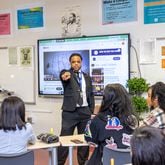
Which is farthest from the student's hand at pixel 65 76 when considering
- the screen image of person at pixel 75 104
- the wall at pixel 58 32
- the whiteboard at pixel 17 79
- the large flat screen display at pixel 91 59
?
the whiteboard at pixel 17 79

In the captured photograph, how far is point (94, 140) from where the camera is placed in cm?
250

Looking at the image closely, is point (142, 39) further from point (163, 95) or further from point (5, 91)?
point (5, 91)

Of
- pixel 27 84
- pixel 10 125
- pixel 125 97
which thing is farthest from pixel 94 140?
pixel 27 84

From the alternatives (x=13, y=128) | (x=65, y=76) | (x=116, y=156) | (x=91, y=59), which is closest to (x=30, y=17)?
(x=91, y=59)

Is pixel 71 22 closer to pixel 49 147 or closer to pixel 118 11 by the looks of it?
pixel 118 11

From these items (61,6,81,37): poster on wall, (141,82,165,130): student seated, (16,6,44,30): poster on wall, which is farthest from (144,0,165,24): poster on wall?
(16,6,44,30): poster on wall

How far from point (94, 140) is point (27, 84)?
3279 millimetres

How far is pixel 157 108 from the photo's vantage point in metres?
2.87

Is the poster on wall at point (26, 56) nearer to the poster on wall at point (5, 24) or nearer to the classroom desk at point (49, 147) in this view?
the poster on wall at point (5, 24)

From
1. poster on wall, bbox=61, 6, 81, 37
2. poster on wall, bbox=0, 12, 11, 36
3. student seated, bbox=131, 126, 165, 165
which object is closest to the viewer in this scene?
student seated, bbox=131, 126, 165, 165

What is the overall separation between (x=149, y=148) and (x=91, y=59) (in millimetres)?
3720

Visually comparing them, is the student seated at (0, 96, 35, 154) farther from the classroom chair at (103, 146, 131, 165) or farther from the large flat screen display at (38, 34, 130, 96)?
the large flat screen display at (38, 34, 130, 96)

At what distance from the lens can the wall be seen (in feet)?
14.8

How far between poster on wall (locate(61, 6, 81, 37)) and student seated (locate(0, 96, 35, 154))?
8.48 ft
